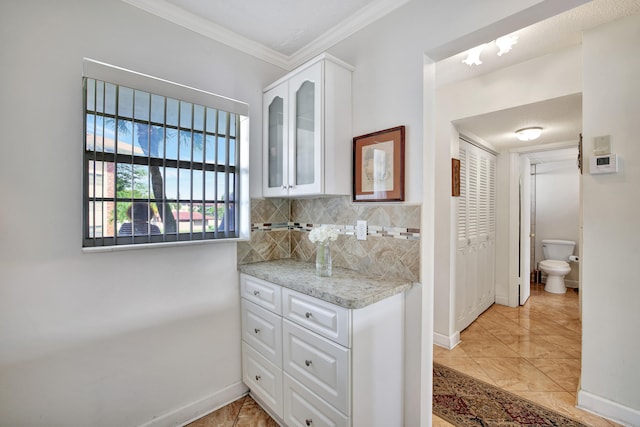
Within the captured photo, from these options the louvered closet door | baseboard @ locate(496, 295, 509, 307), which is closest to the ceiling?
the louvered closet door

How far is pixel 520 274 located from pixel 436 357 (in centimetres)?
215

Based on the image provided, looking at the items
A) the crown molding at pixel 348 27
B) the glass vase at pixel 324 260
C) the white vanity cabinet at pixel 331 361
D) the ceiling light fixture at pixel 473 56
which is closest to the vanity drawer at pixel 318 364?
the white vanity cabinet at pixel 331 361

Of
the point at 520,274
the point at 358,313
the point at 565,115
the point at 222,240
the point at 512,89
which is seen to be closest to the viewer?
the point at 358,313

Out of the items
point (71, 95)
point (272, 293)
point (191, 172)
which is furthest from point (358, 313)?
point (71, 95)

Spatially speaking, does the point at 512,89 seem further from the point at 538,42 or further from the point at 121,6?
the point at 121,6

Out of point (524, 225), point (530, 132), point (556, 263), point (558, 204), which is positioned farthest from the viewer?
point (558, 204)

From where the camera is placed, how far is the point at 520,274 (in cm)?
388

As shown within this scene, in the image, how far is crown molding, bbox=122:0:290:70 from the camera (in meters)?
1.69

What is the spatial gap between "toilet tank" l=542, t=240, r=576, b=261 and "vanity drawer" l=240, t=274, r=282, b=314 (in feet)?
17.6

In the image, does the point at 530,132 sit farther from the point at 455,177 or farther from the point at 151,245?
the point at 151,245

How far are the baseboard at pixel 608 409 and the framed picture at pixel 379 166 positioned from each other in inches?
72.2

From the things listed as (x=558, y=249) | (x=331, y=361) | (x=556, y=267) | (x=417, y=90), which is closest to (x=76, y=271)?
(x=331, y=361)

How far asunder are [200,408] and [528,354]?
9.13 feet

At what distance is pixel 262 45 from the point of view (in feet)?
7.02
